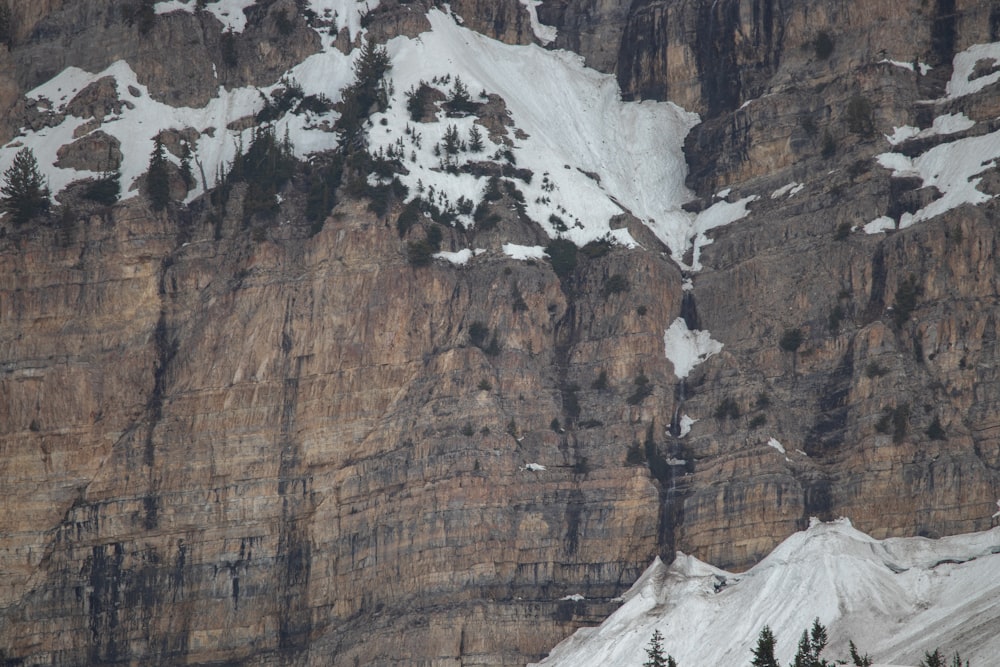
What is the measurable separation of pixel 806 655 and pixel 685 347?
39524 millimetres

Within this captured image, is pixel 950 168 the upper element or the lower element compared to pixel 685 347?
upper

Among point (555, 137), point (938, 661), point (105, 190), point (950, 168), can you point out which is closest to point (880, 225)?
point (950, 168)

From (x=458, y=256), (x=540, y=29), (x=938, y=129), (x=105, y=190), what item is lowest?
(x=458, y=256)

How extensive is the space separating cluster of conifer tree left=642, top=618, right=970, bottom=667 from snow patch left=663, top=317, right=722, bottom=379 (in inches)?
895

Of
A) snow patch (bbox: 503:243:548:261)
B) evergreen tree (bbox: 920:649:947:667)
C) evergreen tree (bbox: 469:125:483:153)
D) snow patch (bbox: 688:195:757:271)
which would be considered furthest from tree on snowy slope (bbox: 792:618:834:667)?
evergreen tree (bbox: 469:125:483:153)

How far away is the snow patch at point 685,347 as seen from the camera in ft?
449

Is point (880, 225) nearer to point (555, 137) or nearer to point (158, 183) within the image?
point (555, 137)

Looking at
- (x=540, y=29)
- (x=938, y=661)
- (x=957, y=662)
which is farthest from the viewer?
(x=540, y=29)

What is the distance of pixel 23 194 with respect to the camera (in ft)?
468

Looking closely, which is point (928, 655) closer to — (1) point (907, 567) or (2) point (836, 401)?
(1) point (907, 567)

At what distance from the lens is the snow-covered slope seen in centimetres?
11512

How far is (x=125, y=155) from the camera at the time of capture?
148 meters

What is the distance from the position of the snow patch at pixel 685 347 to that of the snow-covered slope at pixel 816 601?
15.6 metres

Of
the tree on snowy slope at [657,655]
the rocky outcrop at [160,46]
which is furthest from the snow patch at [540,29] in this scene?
the tree on snowy slope at [657,655]
